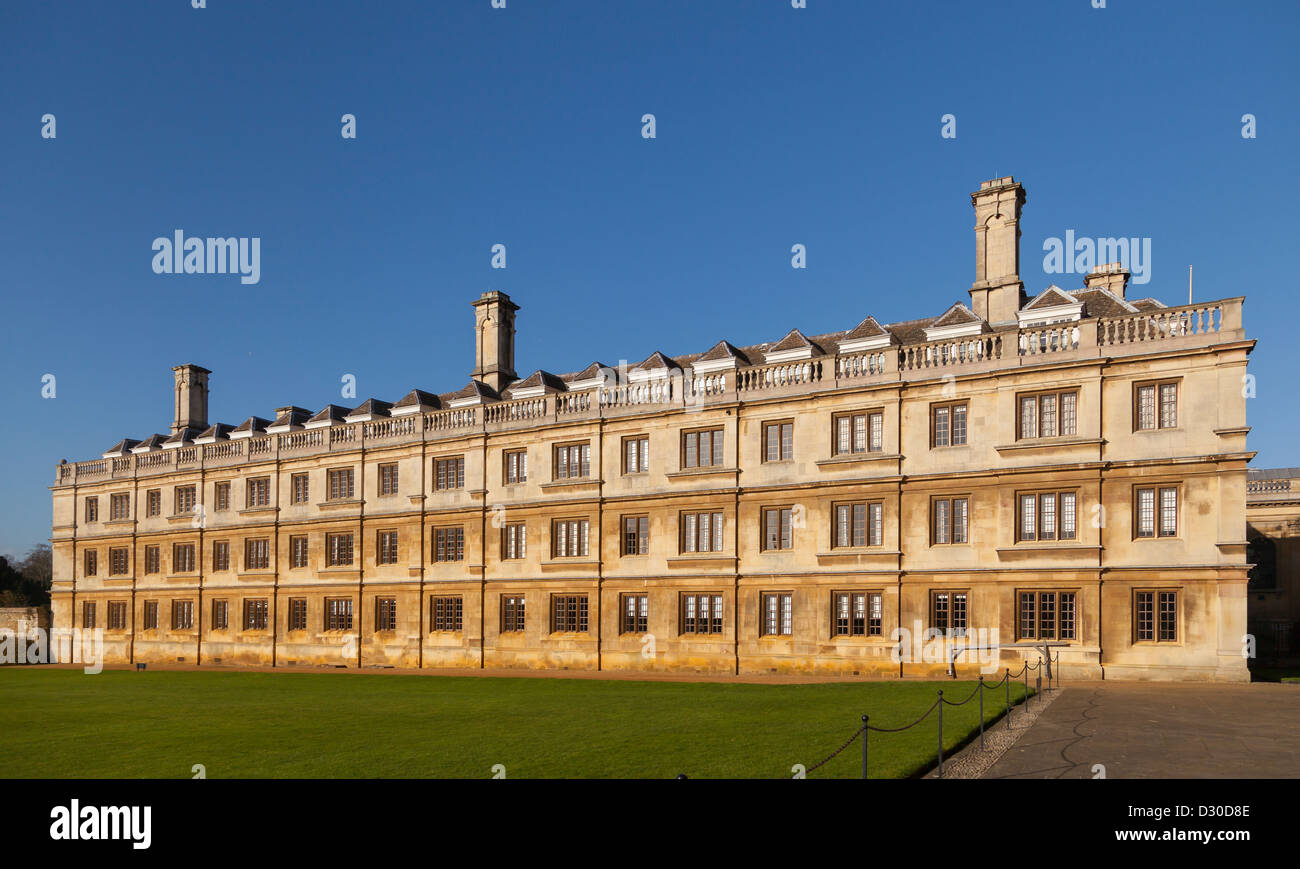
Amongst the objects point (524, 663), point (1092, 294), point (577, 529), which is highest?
point (1092, 294)

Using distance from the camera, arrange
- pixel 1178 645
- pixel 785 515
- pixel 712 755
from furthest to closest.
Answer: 1. pixel 785 515
2. pixel 1178 645
3. pixel 712 755

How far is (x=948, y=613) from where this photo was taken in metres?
30.3

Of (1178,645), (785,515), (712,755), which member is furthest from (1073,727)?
(785,515)

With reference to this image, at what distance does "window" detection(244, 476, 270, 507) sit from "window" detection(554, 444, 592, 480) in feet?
59.3

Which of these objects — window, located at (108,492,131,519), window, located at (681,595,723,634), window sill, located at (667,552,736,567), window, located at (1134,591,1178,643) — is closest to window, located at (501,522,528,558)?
window sill, located at (667,552,736,567)

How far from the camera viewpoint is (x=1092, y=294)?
3372 centimetres

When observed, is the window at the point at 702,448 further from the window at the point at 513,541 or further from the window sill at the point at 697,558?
the window at the point at 513,541

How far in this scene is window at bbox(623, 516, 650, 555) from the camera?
3650cm

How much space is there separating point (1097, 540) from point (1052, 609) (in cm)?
259

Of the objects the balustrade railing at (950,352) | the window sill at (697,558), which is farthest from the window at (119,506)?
the balustrade railing at (950,352)

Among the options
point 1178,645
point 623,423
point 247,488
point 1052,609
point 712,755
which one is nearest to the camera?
point 712,755

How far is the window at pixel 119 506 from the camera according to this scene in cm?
5328

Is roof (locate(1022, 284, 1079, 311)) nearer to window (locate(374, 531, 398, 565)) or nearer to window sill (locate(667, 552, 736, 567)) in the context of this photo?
window sill (locate(667, 552, 736, 567))
